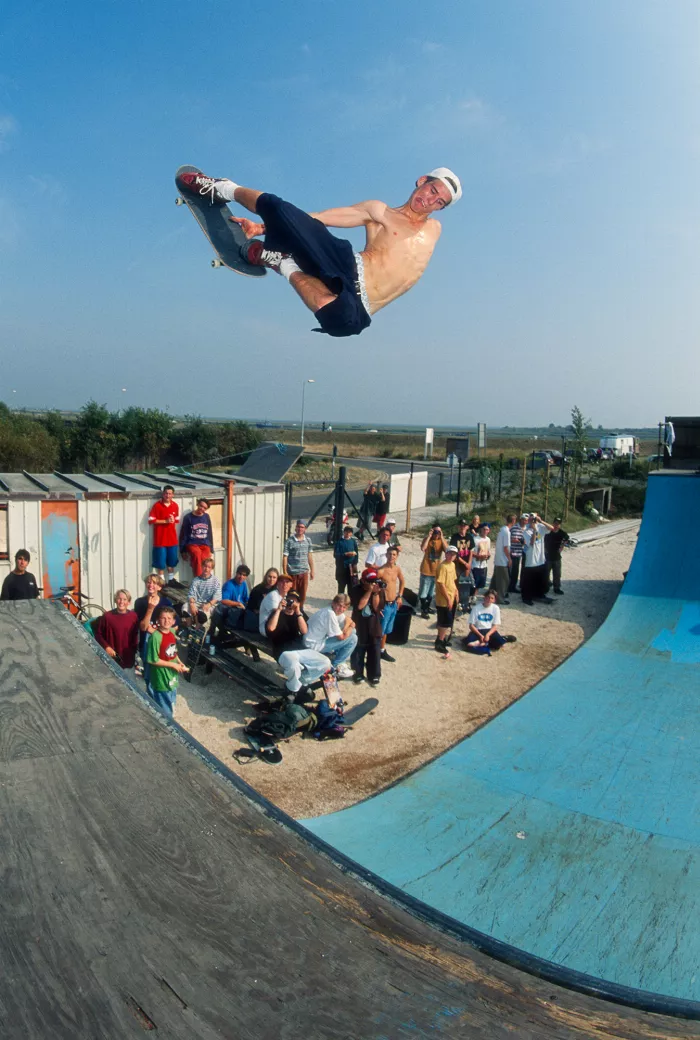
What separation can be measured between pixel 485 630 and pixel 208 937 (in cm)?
796

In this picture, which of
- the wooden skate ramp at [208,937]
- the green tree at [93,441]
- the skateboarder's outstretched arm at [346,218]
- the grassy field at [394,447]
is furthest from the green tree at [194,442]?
the wooden skate ramp at [208,937]

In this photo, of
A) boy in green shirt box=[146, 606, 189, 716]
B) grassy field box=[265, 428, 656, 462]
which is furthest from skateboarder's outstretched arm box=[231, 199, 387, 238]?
grassy field box=[265, 428, 656, 462]

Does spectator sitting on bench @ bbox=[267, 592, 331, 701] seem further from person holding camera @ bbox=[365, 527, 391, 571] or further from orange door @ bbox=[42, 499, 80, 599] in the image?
orange door @ bbox=[42, 499, 80, 599]

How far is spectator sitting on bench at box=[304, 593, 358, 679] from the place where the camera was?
20.9 feet

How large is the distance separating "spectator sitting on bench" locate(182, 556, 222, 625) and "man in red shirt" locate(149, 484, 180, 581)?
1332 millimetres

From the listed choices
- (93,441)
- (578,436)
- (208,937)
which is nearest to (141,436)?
(93,441)

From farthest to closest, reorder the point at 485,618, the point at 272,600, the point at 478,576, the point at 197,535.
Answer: the point at 478,576 → the point at 485,618 → the point at 197,535 → the point at 272,600

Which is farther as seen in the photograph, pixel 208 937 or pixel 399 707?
pixel 399 707

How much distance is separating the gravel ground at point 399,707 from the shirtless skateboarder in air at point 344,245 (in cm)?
364

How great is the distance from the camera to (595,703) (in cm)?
658

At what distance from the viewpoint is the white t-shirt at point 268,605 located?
6746mm

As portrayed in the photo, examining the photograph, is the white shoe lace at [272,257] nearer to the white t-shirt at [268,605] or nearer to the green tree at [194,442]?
the white t-shirt at [268,605]

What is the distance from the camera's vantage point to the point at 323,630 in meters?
6.38

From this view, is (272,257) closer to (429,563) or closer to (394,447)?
(429,563)
